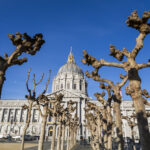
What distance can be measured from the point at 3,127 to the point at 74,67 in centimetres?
4944

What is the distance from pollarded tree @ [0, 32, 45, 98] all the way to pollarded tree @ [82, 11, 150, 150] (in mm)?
3370

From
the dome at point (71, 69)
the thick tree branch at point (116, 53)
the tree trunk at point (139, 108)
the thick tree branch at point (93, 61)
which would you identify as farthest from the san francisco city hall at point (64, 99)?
the tree trunk at point (139, 108)

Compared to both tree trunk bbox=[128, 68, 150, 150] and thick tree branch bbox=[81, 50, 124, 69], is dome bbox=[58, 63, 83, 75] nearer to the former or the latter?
thick tree branch bbox=[81, 50, 124, 69]

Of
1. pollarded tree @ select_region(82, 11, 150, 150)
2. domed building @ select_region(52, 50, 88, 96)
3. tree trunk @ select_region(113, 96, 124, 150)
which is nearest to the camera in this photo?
pollarded tree @ select_region(82, 11, 150, 150)

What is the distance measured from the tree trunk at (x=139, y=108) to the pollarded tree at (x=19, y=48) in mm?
4432

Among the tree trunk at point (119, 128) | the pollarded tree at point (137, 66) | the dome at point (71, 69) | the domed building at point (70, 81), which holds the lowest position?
the tree trunk at point (119, 128)

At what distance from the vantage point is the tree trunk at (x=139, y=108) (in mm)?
4882

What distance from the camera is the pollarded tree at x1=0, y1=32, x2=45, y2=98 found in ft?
18.4

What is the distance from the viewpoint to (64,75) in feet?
268

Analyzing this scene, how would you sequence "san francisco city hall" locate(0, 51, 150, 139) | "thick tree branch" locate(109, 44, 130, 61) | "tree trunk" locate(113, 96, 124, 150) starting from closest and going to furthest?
"thick tree branch" locate(109, 44, 130, 61) < "tree trunk" locate(113, 96, 124, 150) < "san francisco city hall" locate(0, 51, 150, 139)

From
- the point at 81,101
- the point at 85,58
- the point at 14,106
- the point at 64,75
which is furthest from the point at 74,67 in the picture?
the point at 85,58

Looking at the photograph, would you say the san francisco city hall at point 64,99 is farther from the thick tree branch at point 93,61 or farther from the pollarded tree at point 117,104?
the thick tree branch at point 93,61

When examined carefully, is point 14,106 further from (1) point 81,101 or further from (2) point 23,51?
(2) point 23,51

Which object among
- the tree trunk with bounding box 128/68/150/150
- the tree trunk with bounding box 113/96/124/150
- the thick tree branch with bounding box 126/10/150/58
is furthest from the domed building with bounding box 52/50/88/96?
the tree trunk with bounding box 128/68/150/150
